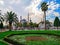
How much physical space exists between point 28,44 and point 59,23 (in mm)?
48910

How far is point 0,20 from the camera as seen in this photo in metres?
51.5

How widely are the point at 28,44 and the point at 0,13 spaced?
27559 millimetres

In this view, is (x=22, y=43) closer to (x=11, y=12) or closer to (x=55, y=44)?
(x=55, y=44)

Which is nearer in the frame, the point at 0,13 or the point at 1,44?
the point at 1,44

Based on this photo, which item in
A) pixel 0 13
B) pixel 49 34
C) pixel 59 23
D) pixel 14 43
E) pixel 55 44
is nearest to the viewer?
pixel 55 44

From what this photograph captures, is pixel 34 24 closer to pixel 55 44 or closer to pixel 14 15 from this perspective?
pixel 14 15

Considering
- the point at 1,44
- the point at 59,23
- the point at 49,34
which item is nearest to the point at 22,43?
the point at 1,44

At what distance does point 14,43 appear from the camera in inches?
1072

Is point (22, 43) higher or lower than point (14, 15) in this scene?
lower

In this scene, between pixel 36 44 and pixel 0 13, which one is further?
pixel 0 13

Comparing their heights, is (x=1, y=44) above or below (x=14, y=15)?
below

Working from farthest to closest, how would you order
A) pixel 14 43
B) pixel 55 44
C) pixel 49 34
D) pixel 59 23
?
pixel 59 23
pixel 49 34
pixel 14 43
pixel 55 44

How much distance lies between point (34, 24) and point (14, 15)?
22853mm

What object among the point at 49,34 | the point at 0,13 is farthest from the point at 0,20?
the point at 49,34
